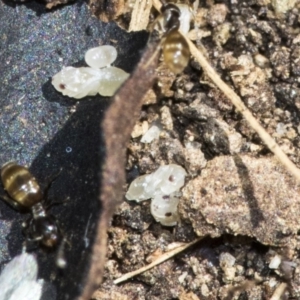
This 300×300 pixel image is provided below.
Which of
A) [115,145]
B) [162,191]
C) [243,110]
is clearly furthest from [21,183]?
[243,110]

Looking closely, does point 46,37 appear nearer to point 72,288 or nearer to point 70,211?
point 70,211

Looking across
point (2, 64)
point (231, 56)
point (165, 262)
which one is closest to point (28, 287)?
point (165, 262)

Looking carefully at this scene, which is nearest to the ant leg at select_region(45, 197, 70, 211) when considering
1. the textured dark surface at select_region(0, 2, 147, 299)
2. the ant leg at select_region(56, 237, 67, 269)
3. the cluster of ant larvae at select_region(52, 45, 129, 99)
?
the textured dark surface at select_region(0, 2, 147, 299)

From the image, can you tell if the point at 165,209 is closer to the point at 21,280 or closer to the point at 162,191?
the point at 162,191

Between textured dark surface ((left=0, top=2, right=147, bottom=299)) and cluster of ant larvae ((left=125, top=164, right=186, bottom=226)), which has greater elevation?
textured dark surface ((left=0, top=2, right=147, bottom=299))

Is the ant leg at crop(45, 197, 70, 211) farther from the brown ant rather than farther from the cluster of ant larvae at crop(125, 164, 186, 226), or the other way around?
the cluster of ant larvae at crop(125, 164, 186, 226)

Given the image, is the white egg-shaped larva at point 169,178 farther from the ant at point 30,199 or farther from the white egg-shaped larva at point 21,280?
the white egg-shaped larva at point 21,280
